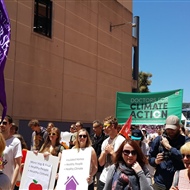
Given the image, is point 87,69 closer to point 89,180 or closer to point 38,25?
point 38,25

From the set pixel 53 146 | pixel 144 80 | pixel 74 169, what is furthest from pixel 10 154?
pixel 144 80

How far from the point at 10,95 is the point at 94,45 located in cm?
766

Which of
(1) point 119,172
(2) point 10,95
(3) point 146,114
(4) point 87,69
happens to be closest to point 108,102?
(4) point 87,69

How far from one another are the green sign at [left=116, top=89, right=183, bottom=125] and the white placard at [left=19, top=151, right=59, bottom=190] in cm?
328

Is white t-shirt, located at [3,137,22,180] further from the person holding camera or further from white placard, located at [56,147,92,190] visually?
the person holding camera

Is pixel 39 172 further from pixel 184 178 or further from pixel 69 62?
pixel 69 62

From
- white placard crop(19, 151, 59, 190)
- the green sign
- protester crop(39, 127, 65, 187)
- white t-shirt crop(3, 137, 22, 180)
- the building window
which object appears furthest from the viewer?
the building window

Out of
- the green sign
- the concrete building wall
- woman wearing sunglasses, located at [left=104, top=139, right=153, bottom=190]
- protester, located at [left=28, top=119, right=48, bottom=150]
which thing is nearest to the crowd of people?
woman wearing sunglasses, located at [left=104, top=139, right=153, bottom=190]

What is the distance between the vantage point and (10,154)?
205 inches

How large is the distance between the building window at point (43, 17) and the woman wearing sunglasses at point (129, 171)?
1426 centimetres

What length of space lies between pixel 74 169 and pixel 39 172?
78 centimetres

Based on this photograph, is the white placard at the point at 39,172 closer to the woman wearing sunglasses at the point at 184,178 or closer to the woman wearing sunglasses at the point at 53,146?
the woman wearing sunglasses at the point at 53,146

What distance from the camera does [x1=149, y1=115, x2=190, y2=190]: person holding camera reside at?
4773 mm

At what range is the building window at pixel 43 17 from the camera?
17.4 meters
